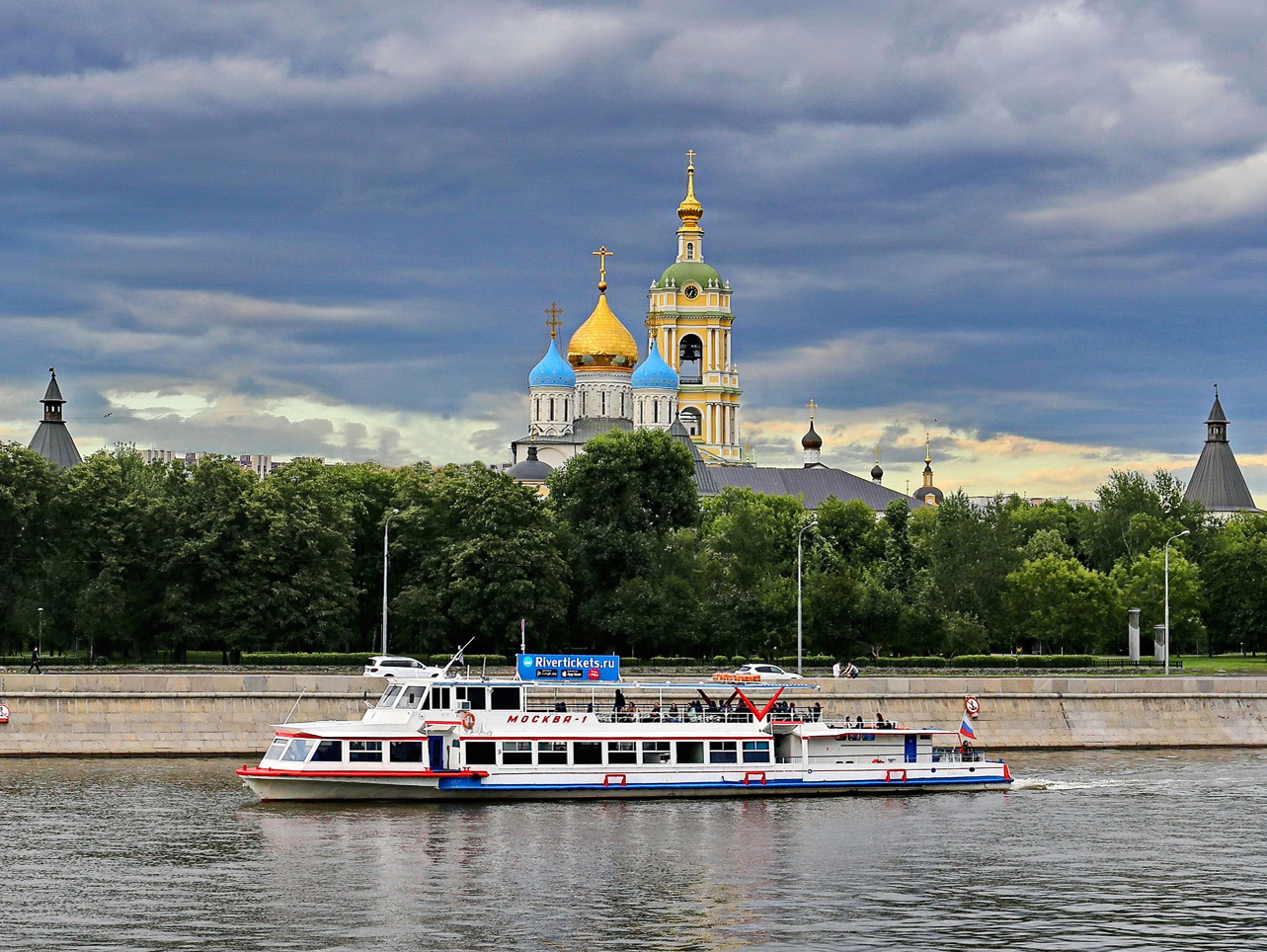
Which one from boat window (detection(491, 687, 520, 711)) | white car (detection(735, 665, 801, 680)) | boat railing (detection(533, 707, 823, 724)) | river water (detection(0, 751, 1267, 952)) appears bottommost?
river water (detection(0, 751, 1267, 952))

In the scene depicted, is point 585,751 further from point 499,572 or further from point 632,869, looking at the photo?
point 499,572

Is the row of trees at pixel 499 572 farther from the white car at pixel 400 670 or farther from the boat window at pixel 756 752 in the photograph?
the boat window at pixel 756 752

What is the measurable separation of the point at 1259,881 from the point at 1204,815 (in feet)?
37.5

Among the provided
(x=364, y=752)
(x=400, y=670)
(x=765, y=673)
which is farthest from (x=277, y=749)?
(x=765, y=673)

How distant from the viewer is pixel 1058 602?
113m

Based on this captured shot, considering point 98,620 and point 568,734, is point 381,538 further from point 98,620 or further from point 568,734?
point 568,734

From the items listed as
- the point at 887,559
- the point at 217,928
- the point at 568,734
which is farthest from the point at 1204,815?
the point at 887,559

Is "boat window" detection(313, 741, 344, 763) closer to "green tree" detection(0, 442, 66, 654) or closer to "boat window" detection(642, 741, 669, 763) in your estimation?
"boat window" detection(642, 741, 669, 763)

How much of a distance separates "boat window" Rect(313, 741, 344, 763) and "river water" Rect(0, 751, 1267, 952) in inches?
67.9

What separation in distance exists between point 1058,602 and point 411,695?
2265 inches

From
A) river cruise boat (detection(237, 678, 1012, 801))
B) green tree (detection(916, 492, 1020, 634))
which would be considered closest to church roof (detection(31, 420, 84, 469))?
green tree (detection(916, 492, 1020, 634))

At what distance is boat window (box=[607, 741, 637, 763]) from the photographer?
6662cm

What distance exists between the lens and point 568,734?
66062 mm

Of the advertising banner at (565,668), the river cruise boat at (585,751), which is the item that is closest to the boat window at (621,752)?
the river cruise boat at (585,751)
